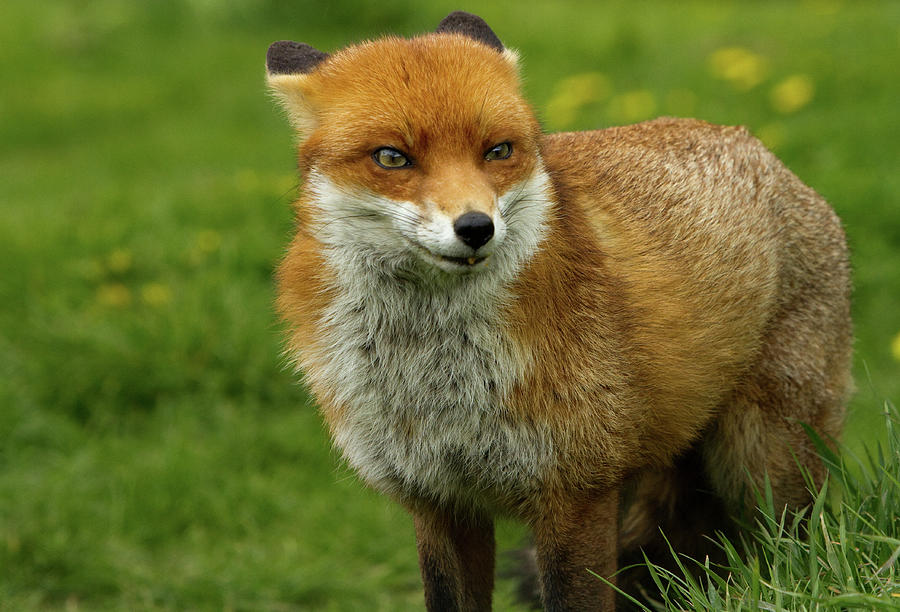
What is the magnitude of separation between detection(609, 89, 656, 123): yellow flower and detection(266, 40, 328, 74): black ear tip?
5.28 m

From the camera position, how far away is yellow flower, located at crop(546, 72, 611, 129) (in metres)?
9.00

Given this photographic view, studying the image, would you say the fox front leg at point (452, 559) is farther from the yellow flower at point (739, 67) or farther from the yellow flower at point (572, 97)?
the yellow flower at point (739, 67)

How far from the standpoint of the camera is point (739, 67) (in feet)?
29.9

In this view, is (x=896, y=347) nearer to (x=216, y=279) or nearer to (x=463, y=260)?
(x=463, y=260)

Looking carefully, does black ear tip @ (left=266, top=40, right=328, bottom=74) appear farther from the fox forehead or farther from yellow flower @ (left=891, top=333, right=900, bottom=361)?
→ yellow flower @ (left=891, top=333, right=900, bottom=361)

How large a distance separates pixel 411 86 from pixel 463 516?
1615 mm

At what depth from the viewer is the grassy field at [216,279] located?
5.42 m

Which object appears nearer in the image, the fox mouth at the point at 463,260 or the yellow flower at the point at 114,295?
the fox mouth at the point at 463,260

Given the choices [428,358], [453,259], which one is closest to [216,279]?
[428,358]

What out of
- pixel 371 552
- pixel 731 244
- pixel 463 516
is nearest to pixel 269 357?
pixel 371 552

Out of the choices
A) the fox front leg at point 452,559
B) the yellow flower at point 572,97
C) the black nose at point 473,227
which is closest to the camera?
the black nose at point 473,227

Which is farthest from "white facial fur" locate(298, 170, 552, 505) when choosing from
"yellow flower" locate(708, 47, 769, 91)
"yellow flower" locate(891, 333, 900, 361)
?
"yellow flower" locate(708, 47, 769, 91)

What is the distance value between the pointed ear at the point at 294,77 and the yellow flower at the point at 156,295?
3.55 meters

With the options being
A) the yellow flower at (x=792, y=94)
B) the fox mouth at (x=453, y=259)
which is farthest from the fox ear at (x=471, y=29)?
the yellow flower at (x=792, y=94)
